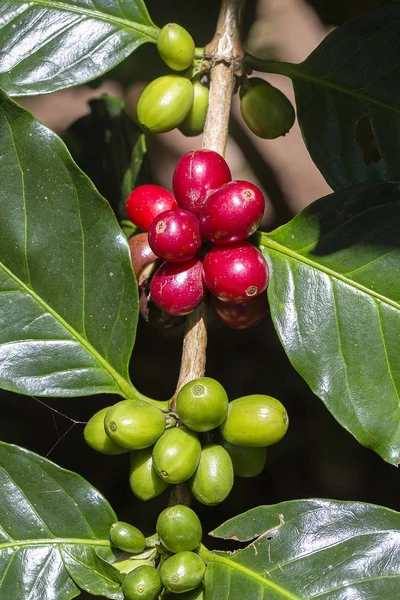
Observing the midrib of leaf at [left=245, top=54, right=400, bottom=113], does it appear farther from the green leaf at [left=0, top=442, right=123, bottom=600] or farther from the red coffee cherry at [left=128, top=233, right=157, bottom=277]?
the green leaf at [left=0, top=442, right=123, bottom=600]

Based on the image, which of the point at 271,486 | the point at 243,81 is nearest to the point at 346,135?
the point at 243,81

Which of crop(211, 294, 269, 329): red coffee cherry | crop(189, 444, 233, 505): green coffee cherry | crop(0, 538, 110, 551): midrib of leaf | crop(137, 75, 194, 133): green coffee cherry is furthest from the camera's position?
crop(137, 75, 194, 133): green coffee cherry

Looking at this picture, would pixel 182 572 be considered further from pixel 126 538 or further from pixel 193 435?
pixel 193 435

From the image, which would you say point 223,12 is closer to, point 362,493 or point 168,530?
point 168,530

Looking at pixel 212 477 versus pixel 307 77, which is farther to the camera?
pixel 307 77

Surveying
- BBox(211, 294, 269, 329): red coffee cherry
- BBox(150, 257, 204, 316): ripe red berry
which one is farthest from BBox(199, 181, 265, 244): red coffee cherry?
BBox(211, 294, 269, 329): red coffee cherry

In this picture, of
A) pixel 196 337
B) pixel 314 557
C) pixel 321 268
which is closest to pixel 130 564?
pixel 314 557
